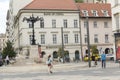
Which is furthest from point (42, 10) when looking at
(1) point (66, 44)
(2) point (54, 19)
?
(1) point (66, 44)

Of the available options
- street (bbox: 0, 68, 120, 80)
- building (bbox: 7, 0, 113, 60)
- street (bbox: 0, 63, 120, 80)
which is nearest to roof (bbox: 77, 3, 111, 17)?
building (bbox: 7, 0, 113, 60)

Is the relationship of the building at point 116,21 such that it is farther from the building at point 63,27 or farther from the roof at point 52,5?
the roof at point 52,5

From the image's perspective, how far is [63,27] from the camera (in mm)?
85688

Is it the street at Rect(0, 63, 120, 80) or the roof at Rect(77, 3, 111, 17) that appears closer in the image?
the street at Rect(0, 63, 120, 80)

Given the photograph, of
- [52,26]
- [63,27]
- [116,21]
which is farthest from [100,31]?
[116,21]

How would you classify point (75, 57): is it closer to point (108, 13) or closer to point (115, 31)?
point (108, 13)

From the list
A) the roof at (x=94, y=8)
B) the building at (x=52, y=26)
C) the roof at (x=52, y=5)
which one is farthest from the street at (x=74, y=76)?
the roof at (x=94, y=8)

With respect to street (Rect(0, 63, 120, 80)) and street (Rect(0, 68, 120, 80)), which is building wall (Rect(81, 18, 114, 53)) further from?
street (Rect(0, 68, 120, 80))

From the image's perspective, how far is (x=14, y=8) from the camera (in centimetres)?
12256

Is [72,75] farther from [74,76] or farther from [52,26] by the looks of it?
[52,26]

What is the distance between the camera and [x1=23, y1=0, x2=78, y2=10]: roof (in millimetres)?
84938

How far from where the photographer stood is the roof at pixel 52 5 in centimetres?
8494

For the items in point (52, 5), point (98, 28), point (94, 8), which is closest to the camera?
point (52, 5)

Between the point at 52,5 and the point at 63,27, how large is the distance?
560 cm
